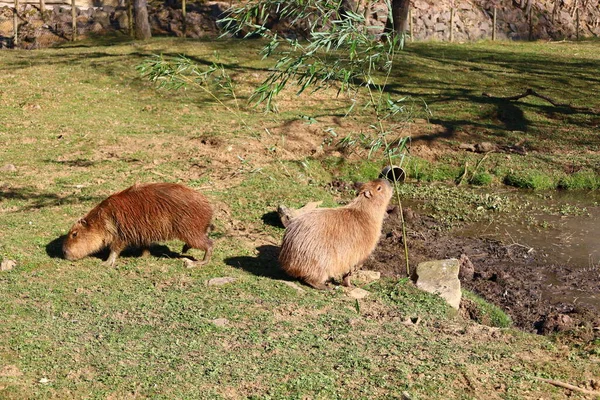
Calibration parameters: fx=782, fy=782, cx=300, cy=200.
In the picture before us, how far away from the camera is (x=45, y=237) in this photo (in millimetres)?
7855

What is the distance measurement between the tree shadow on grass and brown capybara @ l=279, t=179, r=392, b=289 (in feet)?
1.30

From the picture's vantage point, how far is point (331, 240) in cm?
675

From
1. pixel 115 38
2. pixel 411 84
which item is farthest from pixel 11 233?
pixel 115 38

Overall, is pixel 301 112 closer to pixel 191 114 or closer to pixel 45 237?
pixel 191 114

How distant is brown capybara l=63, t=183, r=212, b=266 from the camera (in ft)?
23.7

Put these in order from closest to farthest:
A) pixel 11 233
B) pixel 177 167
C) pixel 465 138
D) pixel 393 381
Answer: pixel 393 381 < pixel 11 233 < pixel 177 167 < pixel 465 138

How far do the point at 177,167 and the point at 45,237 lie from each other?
2879mm

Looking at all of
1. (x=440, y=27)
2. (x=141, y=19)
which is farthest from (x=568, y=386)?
(x=440, y=27)

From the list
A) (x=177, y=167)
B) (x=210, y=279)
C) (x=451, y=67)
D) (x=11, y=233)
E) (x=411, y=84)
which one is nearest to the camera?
(x=210, y=279)

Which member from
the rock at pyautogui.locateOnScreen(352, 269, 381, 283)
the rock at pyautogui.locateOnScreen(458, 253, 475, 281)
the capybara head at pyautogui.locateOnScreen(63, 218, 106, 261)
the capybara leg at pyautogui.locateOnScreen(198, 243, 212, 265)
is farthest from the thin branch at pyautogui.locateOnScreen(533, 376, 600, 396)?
the capybara head at pyautogui.locateOnScreen(63, 218, 106, 261)

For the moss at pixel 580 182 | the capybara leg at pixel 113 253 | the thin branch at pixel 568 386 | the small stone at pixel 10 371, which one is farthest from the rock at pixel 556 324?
the moss at pixel 580 182

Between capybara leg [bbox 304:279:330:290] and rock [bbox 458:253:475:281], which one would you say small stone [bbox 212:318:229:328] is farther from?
rock [bbox 458:253:475:281]

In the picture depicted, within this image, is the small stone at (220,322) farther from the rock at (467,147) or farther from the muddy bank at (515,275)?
the rock at (467,147)

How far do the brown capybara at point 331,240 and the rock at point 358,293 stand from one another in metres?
0.12
